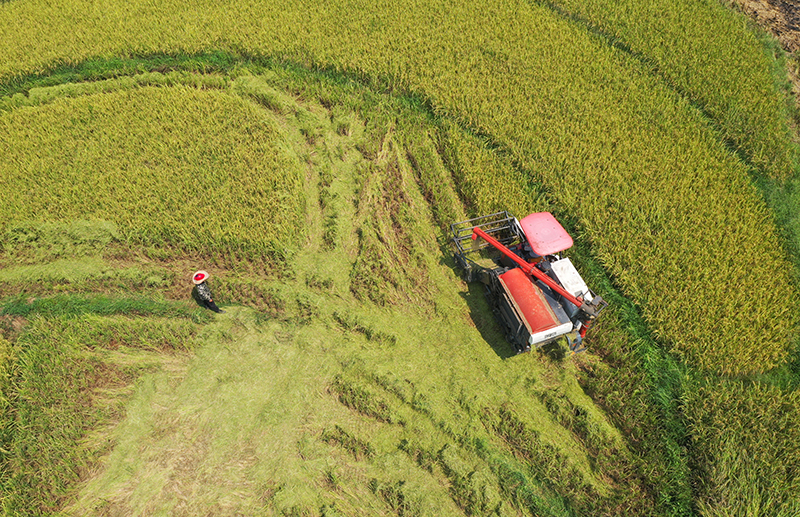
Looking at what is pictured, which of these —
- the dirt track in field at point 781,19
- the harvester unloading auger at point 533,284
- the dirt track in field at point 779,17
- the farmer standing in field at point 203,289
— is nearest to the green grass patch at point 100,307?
the farmer standing in field at point 203,289

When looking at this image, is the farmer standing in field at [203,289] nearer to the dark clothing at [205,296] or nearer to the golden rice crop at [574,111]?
the dark clothing at [205,296]

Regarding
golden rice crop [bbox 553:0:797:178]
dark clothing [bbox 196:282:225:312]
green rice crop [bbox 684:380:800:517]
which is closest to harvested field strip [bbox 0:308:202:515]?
dark clothing [bbox 196:282:225:312]

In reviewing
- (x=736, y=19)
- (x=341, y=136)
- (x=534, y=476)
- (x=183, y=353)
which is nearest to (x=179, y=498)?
(x=183, y=353)

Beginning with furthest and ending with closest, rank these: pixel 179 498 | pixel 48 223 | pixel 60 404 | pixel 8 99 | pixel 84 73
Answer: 1. pixel 84 73
2. pixel 8 99
3. pixel 48 223
4. pixel 60 404
5. pixel 179 498

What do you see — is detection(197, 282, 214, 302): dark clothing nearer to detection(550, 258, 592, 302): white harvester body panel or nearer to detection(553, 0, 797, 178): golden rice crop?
detection(550, 258, 592, 302): white harvester body panel

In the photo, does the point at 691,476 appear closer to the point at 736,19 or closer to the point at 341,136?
the point at 341,136

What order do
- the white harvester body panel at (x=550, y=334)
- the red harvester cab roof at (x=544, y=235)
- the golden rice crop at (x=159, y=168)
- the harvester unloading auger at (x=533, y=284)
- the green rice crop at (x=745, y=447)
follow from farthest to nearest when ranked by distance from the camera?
the golden rice crop at (x=159, y=168)
the red harvester cab roof at (x=544, y=235)
the harvester unloading auger at (x=533, y=284)
the white harvester body panel at (x=550, y=334)
the green rice crop at (x=745, y=447)
